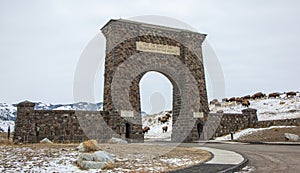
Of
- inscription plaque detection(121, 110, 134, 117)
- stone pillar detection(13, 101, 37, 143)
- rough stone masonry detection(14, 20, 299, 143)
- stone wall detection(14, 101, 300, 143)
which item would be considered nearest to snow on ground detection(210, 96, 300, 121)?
rough stone masonry detection(14, 20, 299, 143)

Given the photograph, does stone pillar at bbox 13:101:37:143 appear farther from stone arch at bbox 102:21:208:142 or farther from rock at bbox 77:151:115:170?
rock at bbox 77:151:115:170

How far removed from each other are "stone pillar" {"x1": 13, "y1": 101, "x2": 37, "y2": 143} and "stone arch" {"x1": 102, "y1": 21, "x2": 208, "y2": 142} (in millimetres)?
5096

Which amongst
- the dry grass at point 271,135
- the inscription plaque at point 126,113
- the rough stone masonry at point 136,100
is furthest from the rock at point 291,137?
the inscription plaque at point 126,113

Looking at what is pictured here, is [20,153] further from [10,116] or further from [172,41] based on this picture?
[10,116]

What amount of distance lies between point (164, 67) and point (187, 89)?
268cm

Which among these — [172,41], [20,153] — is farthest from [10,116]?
[20,153]

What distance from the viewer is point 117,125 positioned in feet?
62.7

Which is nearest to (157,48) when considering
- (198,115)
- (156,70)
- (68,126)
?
(156,70)

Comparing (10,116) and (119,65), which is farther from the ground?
(119,65)

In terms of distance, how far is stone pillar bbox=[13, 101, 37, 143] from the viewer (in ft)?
52.7

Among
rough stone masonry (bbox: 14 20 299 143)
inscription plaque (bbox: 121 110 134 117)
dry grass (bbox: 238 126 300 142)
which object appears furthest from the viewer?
inscription plaque (bbox: 121 110 134 117)

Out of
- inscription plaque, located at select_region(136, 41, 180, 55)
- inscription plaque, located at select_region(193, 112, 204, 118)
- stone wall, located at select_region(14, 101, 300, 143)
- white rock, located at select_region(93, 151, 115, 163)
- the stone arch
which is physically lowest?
white rock, located at select_region(93, 151, 115, 163)

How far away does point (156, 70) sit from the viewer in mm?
21969

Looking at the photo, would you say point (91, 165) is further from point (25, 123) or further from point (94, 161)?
point (25, 123)
